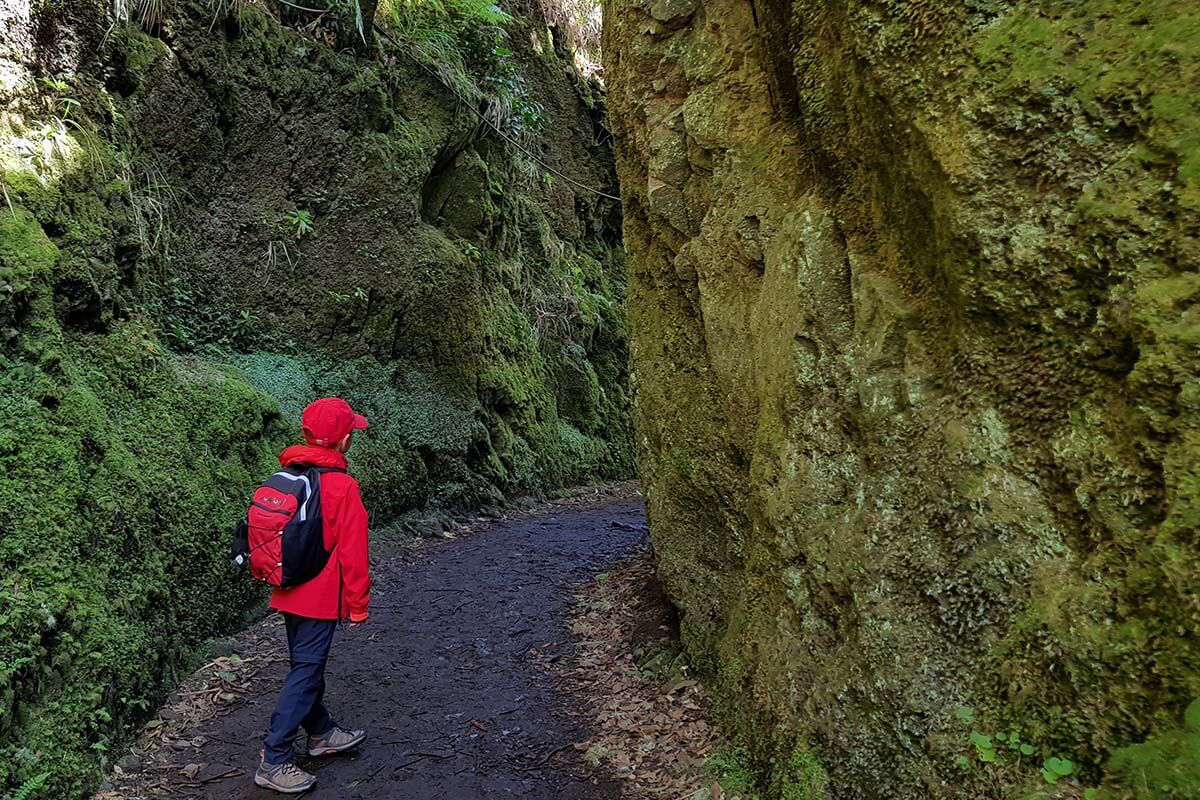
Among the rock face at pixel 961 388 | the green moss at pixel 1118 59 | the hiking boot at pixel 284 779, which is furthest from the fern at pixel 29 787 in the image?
the green moss at pixel 1118 59

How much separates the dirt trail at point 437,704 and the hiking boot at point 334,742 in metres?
0.07

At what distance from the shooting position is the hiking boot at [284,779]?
4020mm

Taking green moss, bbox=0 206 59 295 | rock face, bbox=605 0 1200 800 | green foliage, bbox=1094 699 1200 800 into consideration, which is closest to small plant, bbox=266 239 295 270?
green moss, bbox=0 206 59 295

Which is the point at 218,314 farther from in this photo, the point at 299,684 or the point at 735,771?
the point at 735,771

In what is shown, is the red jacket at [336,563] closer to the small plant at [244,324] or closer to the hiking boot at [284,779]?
the hiking boot at [284,779]

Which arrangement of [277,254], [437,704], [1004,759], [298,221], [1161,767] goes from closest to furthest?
1. [1161,767]
2. [1004,759]
3. [437,704]
4. [277,254]
5. [298,221]

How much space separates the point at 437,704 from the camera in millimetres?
5234

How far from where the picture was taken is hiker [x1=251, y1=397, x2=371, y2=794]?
4.08m

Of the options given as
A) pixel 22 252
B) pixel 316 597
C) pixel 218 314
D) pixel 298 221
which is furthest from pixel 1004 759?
pixel 298 221

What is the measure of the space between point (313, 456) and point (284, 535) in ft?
1.69

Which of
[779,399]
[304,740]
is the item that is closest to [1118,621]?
[779,399]

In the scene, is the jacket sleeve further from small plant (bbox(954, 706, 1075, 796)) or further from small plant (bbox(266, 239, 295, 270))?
small plant (bbox(266, 239, 295, 270))

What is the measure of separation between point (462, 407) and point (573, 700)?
265 inches

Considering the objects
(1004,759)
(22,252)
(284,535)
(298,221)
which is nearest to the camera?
(1004,759)
